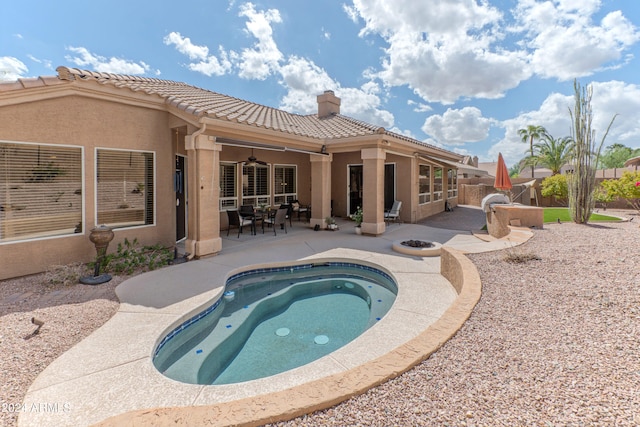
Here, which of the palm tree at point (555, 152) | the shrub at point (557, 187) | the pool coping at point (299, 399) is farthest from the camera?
the palm tree at point (555, 152)

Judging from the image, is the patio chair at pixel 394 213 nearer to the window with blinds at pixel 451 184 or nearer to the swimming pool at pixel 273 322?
the swimming pool at pixel 273 322

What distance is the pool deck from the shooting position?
294cm

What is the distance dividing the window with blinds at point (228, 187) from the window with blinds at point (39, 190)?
20.9 ft

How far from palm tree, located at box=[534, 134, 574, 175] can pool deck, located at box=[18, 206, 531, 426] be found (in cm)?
3718

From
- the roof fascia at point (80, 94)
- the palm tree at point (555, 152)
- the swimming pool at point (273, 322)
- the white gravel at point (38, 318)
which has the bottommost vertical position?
the swimming pool at point (273, 322)

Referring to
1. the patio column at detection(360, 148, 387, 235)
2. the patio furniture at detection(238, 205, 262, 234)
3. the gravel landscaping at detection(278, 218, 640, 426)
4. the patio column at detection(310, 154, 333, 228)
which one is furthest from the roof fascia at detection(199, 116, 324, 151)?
the gravel landscaping at detection(278, 218, 640, 426)

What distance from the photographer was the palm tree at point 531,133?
37.6 meters

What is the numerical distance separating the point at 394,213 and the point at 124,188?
12.4 metres

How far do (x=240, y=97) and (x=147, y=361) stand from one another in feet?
54.9

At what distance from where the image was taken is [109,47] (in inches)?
537

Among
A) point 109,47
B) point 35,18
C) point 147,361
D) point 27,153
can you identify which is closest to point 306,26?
point 109,47

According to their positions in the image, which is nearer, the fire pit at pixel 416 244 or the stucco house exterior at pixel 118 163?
the stucco house exterior at pixel 118 163

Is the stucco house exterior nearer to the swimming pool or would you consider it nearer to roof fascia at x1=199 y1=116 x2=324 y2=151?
roof fascia at x1=199 y1=116 x2=324 y2=151

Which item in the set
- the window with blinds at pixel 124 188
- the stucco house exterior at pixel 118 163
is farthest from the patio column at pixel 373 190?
the window with blinds at pixel 124 188
